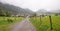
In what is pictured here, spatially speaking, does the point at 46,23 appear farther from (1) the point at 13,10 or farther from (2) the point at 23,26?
(1) the point at 13,10

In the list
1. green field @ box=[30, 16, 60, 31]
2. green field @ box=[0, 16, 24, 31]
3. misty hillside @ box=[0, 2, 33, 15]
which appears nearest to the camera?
green field @ box=[30, 16, 60, 31]

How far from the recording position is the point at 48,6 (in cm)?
482

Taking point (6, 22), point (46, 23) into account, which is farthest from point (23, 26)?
point (46, 23)

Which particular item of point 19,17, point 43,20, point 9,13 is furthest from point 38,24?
point 9,13

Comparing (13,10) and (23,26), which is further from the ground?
(13,10)

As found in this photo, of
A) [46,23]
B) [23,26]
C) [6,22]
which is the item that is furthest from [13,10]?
[46,23]

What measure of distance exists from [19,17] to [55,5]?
111cm

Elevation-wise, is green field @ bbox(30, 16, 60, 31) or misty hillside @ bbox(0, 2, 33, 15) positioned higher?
misty hillside @ bbox(0, 2, 33, 15)

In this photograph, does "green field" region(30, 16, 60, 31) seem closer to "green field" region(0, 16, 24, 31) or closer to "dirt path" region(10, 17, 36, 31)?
"dirt path" region(10, 17, 36, 31)

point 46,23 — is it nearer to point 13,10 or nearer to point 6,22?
point 13,10

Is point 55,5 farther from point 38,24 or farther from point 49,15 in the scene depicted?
point 38,24

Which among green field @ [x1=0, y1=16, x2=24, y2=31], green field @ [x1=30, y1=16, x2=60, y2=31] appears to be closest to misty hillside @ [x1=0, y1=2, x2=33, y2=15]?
green field @ [x1=0, y1=16, x2=24, y2=31]

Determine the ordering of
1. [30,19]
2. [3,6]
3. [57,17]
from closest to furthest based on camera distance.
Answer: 1. [57,17]
2. [3,6]
3. [30,19]

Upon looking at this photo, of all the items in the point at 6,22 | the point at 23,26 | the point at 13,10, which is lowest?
the point at 23,26
